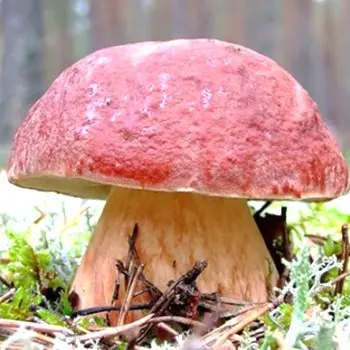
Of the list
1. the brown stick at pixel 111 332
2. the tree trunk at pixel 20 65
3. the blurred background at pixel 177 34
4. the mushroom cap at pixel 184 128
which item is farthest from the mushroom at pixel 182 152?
the tree trunk at pixel 20 65

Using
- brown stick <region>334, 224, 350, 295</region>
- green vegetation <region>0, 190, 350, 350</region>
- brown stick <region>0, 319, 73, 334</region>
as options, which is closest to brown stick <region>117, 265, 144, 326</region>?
green vegetation <region>0, 190, 350, 350</region>

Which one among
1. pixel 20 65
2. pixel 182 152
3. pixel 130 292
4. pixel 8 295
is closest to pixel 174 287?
pixel 130 292

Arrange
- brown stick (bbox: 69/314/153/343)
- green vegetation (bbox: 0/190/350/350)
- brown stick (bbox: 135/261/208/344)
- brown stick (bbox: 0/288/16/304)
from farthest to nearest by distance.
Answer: brown stick (bbox: 0/288/16/304) < brown stick (bbox: 135/261/208/344) < brown stick (bbox: 69/314/153/343) < green vegetation (bbox: 0/190/350/350)

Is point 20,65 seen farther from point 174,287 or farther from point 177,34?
point 174,287

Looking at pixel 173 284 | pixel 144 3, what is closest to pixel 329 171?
pixel 173 284

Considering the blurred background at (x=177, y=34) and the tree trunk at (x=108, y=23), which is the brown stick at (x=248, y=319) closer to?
the blurred background at (x=177, y=34)

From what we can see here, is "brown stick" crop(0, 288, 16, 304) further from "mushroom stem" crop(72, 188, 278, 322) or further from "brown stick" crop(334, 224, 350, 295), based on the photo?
"brown stick" crop(334, 224, 350, 295)
